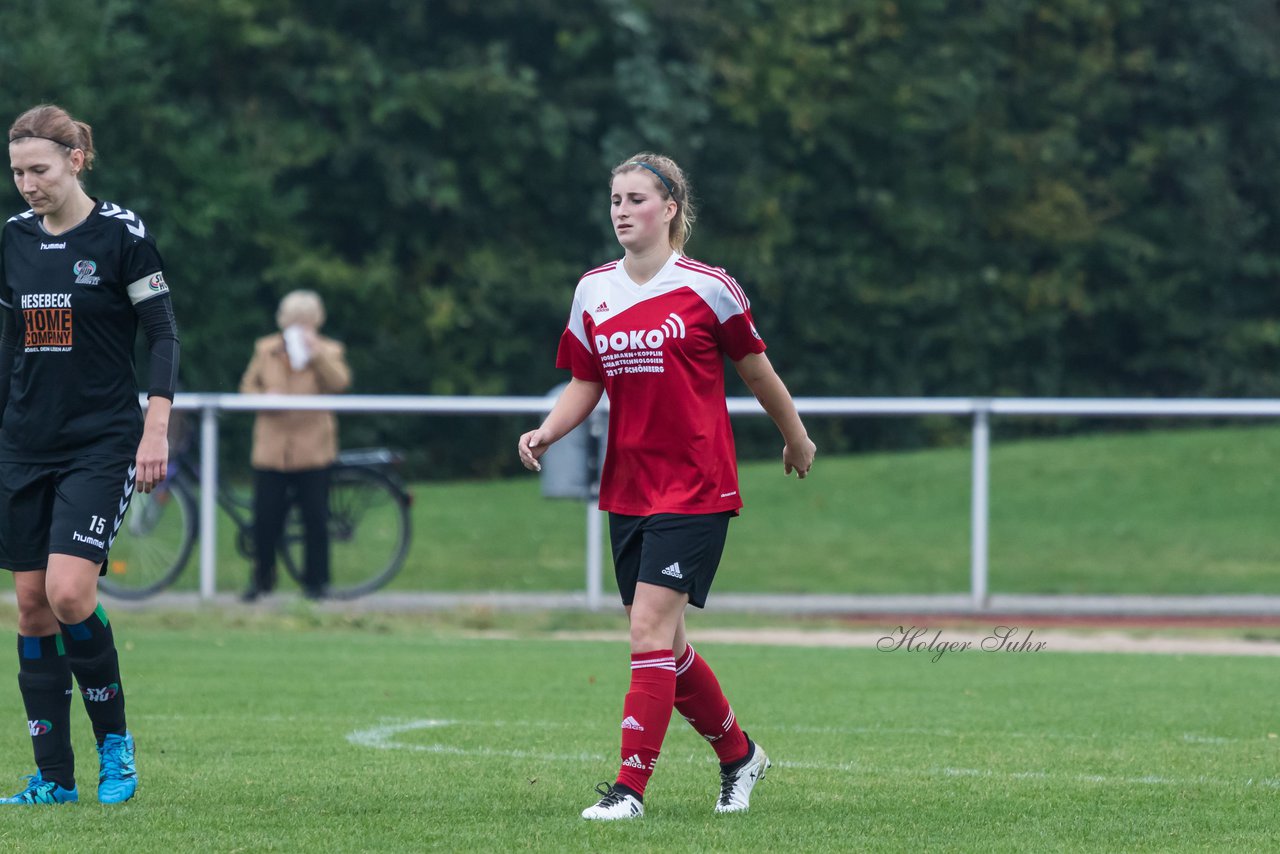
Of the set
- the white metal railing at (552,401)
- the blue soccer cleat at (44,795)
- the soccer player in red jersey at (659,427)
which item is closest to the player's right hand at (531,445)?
the soccer player in red jersey at (659,427)

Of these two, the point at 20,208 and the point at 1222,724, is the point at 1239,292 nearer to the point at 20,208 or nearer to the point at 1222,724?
the point at 20,208

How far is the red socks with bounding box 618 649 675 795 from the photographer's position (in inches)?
210

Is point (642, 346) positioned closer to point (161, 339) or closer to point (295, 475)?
point (161, 339)

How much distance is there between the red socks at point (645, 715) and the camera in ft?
17.5

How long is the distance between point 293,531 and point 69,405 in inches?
305

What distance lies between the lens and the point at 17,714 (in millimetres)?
7797

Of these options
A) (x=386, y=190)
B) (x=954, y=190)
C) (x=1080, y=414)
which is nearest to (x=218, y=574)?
(x=1080, y=414)

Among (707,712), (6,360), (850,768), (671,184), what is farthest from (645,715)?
(6,360)

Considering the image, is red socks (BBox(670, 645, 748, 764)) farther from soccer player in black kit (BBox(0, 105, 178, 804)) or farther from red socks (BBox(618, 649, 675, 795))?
soccer player in black kit (BBox(0, 105, 178, 804))

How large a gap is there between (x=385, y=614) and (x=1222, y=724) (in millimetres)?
6793

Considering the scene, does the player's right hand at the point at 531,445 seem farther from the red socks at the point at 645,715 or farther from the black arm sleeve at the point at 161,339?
the black arm sleeve at the point at 161,339

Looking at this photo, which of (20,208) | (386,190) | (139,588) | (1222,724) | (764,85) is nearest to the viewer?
(1222,724)

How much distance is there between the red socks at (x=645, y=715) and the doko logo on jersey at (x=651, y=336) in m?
0.88

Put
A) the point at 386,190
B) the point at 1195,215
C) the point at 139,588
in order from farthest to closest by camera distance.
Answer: the point at 1195,215 < the point at 386,190 < the point at 139,588
